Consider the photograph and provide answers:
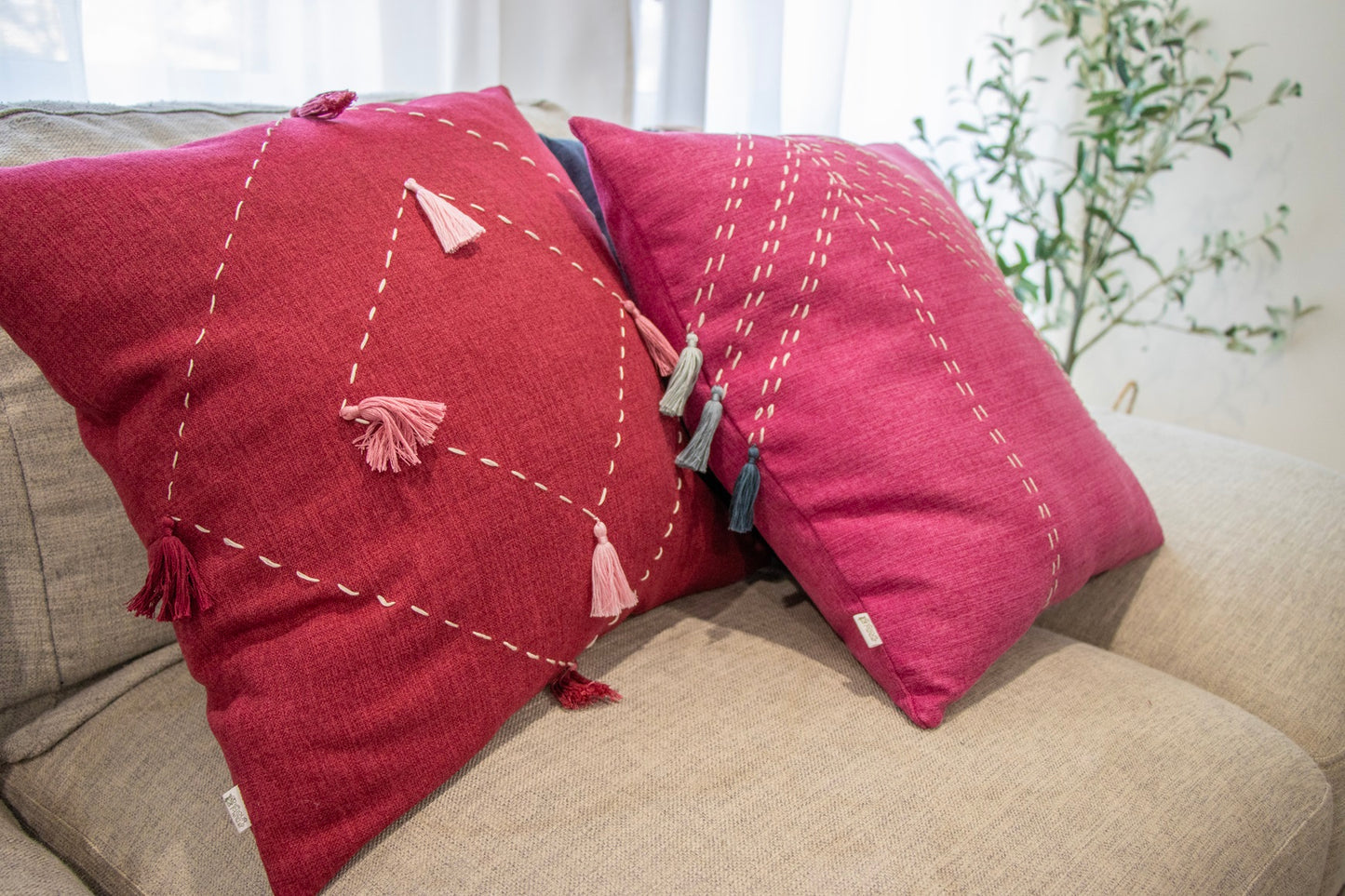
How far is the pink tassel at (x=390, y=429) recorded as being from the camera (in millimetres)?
532

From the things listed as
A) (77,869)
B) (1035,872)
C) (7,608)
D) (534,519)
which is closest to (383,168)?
(534,519)

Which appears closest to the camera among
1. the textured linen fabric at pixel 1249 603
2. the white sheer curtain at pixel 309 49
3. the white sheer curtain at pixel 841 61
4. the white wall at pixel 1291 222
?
the textured linen fabric at pixel 1249 603

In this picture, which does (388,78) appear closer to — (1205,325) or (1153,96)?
(1153,96)

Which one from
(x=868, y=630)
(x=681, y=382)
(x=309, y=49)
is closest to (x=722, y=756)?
(x=868, y=630)

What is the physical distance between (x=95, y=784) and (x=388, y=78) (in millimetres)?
914

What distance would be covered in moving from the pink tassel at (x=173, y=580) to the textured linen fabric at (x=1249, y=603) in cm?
80

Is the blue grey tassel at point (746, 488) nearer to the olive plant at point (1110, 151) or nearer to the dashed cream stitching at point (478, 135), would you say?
the dashed cream stitching at point (478, 135)

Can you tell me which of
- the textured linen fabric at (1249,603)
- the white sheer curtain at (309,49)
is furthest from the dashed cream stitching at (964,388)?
the white sheer curtain at (309,49)

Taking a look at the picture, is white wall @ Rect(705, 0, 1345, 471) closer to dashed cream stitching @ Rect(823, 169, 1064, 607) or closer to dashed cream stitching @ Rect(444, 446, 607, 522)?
dashed cream stitching @ Rect(823, 169, 1064, 607)

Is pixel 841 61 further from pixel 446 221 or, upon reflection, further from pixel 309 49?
pixel 446 221

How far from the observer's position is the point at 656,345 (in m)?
0.69

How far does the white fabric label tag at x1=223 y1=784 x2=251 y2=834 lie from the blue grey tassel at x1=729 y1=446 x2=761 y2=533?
39 cm

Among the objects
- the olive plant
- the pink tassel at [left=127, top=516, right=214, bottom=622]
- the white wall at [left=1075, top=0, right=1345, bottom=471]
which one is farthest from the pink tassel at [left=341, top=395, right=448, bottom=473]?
the white wall at [left=1075, top=0, right=1345, bottom=471]

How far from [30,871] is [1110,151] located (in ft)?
6.28
